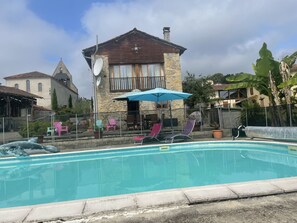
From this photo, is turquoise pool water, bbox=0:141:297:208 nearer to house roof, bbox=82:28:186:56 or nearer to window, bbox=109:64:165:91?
window, bbox=109:64:165:91

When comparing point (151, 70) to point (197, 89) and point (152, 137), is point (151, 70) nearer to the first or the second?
point (197, 89)

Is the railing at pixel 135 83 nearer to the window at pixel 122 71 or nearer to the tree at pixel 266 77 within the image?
the window at pixel 122 71

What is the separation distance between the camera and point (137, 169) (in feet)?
31.0

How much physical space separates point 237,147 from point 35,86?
4524cm

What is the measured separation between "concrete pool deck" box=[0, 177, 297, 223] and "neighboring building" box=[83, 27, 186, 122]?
17880 mm

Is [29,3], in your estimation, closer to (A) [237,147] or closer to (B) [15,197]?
(B) [15,197]

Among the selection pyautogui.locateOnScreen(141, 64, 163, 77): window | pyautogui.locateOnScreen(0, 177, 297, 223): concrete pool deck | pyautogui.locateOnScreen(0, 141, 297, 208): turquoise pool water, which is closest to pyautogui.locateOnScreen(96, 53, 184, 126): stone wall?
pyautogui.locateOnScreen(141, 64, 163, 77): window

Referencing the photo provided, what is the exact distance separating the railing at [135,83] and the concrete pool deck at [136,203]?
18.2m

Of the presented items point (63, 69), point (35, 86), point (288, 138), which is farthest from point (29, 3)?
point (63, 69)

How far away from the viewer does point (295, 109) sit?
13531mm

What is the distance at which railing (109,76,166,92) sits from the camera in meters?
22.7

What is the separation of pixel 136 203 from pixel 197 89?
27.6 metres

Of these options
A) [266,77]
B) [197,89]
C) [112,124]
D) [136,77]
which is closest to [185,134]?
[112,124]

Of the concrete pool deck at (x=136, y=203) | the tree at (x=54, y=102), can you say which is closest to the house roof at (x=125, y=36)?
the concrete pool deck at (x=136, y=203)
